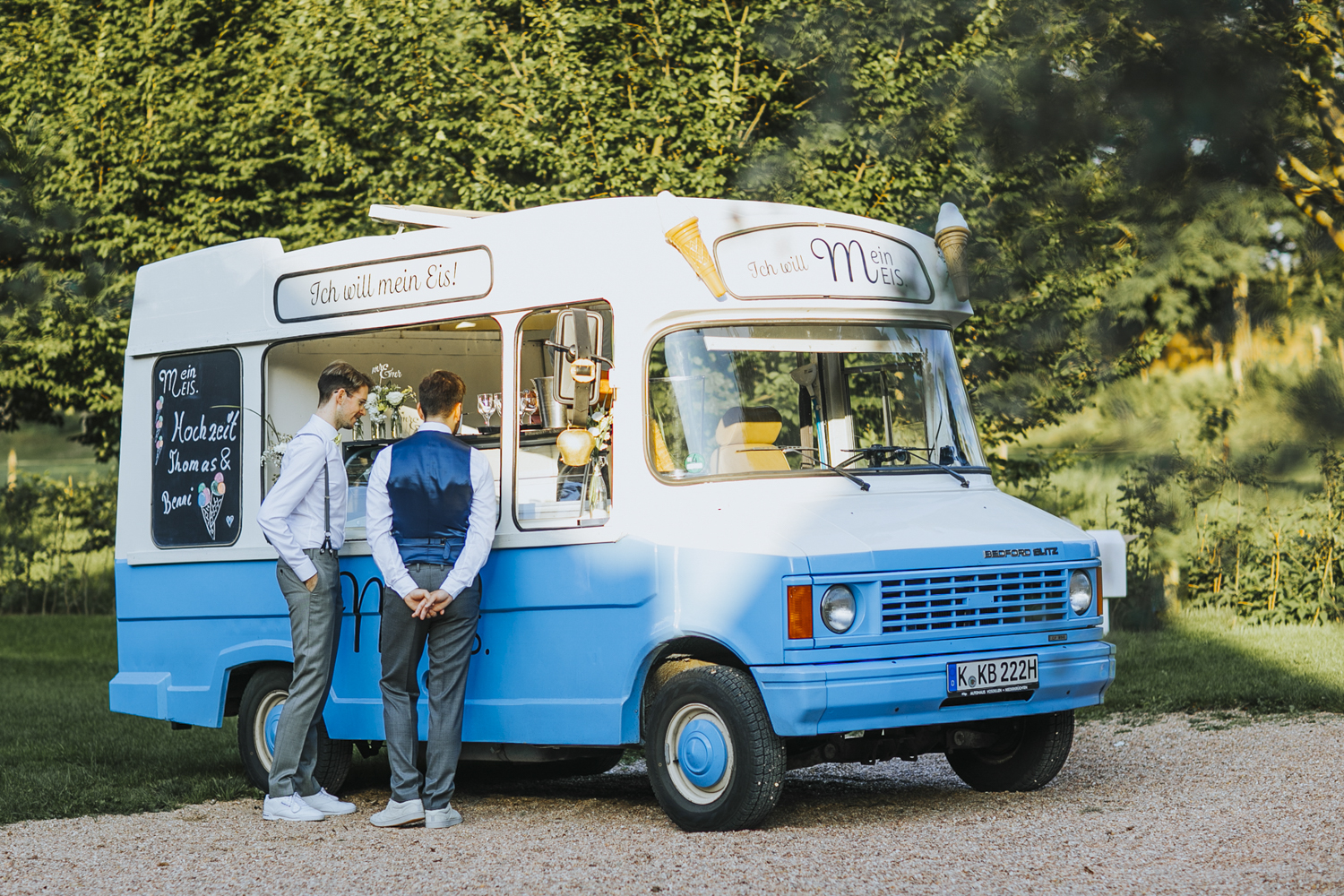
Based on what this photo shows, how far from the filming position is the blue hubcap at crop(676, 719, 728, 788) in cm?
718

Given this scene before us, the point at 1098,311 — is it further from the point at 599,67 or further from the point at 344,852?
the point at 599,67

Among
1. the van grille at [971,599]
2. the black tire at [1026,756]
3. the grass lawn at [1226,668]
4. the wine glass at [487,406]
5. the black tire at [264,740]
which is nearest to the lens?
the van grille at [971,599]

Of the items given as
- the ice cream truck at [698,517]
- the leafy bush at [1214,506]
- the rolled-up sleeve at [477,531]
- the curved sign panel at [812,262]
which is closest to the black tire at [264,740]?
the ice cream truck at [698,517]

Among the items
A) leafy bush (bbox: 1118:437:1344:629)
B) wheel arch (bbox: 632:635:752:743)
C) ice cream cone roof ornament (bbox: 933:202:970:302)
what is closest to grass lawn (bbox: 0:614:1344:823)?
wheel arch (bbox: 632:635:752:743)

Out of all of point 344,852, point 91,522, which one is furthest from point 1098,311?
point 91,522

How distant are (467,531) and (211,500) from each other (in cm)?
233

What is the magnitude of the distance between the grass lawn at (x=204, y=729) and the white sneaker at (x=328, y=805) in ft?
2.60

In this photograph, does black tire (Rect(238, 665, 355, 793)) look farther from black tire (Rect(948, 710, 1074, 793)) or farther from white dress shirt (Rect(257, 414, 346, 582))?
black tire (Rect(948, 710, 1074, 793))

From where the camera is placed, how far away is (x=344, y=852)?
7234 mm

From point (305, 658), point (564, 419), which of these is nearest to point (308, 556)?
point (305, 658)

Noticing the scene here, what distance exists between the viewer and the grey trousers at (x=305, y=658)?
816cm

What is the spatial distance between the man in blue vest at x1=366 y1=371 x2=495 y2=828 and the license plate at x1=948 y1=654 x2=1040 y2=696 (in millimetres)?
2202

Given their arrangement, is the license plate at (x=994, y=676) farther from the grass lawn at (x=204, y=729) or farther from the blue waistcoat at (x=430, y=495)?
the grass lawn at (x=204, y=729)

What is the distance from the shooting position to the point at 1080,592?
7.79 meters
